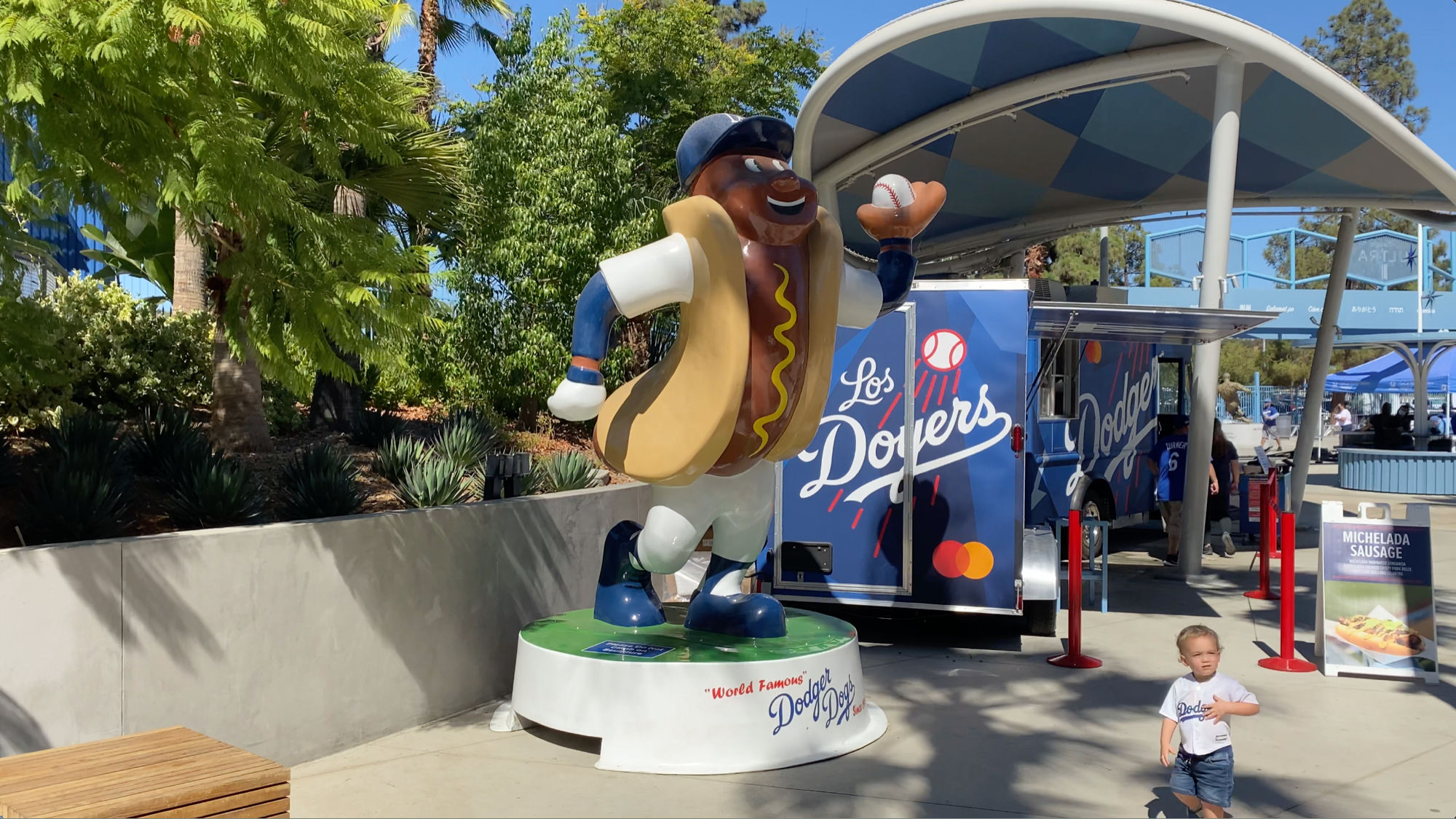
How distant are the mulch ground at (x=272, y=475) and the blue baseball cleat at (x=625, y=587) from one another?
1.27m

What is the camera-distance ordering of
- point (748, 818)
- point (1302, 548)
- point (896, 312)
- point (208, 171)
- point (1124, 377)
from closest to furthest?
1. point (208, 171)
2. point (748, 818)
3. point (896, 312)
4. point (1124, 377)
5. point (1302, 548)

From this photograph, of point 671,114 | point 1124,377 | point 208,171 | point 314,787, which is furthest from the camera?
point 671,114

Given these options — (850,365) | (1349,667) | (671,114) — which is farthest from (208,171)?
(671,114)

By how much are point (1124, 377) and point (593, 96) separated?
6899 mm

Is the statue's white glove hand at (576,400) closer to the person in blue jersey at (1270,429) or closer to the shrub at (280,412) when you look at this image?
the shrub at (280,412)

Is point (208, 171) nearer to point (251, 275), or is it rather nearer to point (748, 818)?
point (251, 275)

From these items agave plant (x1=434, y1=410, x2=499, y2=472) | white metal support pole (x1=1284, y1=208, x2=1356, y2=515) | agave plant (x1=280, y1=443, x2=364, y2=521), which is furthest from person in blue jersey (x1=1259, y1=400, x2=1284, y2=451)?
agave plant (x1=280, y1=443, x2=364, y2=521)

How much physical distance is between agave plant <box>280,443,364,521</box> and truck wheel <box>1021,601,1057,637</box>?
470 centimetres

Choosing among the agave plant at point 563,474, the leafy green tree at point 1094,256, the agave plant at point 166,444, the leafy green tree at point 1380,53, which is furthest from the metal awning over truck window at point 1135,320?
the leafy green tree at point 1380,53

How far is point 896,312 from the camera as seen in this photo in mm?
7426

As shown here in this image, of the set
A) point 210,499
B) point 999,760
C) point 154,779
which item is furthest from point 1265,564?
point 154,779

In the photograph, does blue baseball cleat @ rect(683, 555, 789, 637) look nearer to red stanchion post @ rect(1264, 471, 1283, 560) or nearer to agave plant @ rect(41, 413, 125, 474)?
agave plant @ rect(41, 413, 125, 474)

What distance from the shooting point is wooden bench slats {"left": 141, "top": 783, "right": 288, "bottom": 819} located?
316 centimetres

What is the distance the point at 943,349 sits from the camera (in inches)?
292
